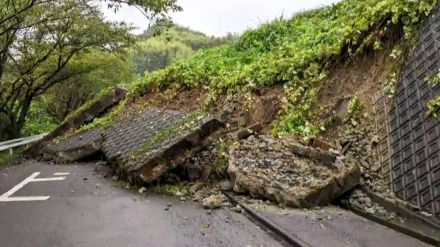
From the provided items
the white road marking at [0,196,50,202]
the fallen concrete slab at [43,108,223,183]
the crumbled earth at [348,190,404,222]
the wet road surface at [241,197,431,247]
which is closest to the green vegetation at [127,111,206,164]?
the fallen concrete slab at [43,108,223,183]

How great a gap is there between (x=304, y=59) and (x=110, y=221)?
4.75 metres

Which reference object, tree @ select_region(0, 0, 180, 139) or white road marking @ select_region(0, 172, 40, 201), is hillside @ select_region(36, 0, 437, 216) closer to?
white road marking @ select_region(0, 172, 40, 201)

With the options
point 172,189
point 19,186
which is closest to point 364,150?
point 172,189

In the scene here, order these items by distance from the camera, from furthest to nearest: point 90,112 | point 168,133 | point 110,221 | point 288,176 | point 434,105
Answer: point 90,112
point 168,133
point 288,176
point 110,221
point 434,105

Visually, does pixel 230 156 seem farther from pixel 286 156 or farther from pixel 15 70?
pixel 15 70

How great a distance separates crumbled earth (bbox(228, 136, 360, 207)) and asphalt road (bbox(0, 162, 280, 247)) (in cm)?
58

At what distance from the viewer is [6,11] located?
8.49 meters

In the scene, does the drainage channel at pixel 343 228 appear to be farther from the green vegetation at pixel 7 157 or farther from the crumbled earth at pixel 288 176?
the green vegetation at pixel 7 157

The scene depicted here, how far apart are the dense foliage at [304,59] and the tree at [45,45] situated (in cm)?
336

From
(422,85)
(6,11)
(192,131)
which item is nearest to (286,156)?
(192,131)

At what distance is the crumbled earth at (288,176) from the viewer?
5402 mm

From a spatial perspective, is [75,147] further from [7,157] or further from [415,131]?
[415,131]

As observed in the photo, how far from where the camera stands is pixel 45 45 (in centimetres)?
1612

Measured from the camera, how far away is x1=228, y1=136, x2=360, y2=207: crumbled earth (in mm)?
5402
